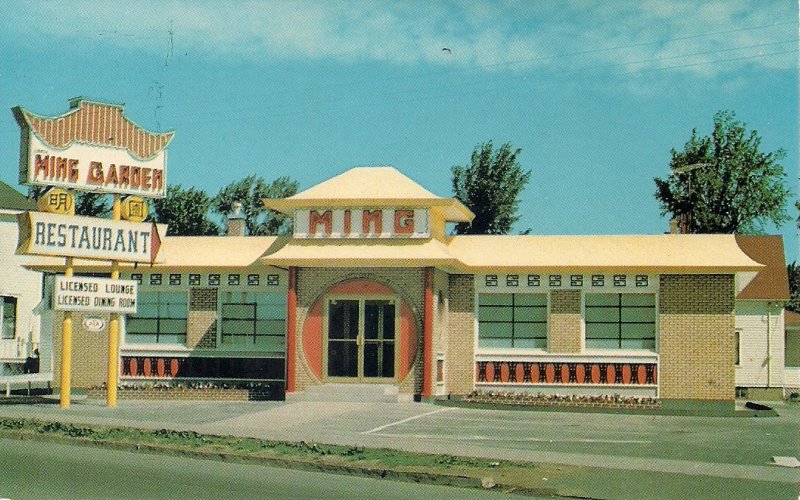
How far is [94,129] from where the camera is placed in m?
25.1

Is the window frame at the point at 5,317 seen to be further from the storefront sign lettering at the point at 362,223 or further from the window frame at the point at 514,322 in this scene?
the window frame at the point at 514,322

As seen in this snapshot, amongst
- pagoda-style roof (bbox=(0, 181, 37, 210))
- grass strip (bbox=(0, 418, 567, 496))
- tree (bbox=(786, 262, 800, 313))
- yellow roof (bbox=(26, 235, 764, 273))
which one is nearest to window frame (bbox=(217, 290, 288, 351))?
yellow roof (bbox=(26, 235, 764, 273))

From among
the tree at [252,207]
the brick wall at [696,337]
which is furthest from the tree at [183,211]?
the brick wall at [696,337]

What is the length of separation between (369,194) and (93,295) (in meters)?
7.59

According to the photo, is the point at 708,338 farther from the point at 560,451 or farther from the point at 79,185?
the point at 79,185

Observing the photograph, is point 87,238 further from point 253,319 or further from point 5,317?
point 5,317

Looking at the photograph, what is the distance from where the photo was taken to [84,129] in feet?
81.9

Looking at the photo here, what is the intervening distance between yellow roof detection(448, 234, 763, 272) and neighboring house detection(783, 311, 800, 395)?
13.4m

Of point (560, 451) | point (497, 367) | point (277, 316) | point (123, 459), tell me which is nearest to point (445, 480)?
point (560, 451)

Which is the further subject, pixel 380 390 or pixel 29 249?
pixel 380 390

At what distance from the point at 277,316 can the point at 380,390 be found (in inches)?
192

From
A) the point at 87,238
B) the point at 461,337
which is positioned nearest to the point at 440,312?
the point at 461,337

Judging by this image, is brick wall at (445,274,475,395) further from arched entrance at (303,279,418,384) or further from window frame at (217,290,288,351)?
window frame at (217,290,288,351)

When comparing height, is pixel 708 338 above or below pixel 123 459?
above
